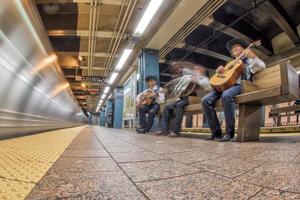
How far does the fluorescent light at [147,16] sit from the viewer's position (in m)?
4.19

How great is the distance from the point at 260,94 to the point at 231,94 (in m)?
0.39

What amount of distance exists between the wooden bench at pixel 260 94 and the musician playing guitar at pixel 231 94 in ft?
0.29

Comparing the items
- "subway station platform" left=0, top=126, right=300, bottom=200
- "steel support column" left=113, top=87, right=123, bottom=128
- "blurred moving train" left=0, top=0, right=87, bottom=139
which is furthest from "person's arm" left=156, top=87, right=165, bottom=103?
"steel support column" left=113, top=87, right=123, bottom=128

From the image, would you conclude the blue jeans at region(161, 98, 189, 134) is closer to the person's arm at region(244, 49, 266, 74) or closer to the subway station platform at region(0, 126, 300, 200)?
the person's arm at region(244, 49, 266, 74)

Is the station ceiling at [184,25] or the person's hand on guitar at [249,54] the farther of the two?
the station ceiling at [184,25]

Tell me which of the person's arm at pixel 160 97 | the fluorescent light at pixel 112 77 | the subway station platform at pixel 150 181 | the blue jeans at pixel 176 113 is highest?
the fluorescent light at pixel 112 77

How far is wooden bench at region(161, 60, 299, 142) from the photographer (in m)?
2.06

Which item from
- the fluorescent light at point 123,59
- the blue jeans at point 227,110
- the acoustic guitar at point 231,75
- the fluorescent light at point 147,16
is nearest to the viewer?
the blue jeans at point 227,110

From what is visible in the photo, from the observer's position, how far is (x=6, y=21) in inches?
108

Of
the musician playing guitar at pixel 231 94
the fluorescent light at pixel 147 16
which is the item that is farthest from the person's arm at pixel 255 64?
the fluorescent light at pixel 147 16

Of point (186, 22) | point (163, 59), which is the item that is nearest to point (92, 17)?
point (186, 22)

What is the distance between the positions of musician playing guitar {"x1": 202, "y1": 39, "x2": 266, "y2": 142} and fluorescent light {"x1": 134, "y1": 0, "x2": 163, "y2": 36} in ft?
6.78

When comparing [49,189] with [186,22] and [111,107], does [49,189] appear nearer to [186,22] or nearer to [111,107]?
[186,22]

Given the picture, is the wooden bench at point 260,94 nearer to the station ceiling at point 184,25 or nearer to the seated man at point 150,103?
the seated man at point 150,103
